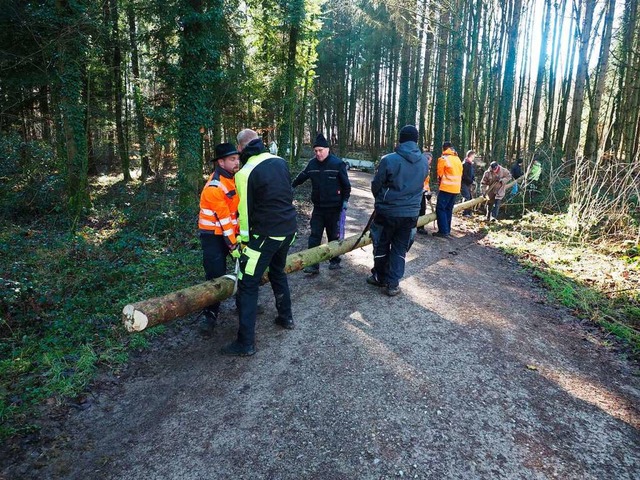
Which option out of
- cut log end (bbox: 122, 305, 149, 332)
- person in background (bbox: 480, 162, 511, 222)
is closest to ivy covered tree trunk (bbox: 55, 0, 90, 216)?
cut log end (bbox: 122, 305, 149, 332)

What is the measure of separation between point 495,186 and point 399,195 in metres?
7.92

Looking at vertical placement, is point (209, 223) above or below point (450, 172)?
below

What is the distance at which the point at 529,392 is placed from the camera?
3.89m

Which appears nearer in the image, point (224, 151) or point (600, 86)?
point (224, 151)

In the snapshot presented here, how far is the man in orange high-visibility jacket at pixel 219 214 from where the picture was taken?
473 centimetres

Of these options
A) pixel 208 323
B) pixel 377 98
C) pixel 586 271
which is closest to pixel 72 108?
pixel 208 323

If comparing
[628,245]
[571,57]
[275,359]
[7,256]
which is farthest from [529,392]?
[571,57]

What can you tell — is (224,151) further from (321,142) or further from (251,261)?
(321,142)

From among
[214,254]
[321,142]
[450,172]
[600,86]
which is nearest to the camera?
[214,254]

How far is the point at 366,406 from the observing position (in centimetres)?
358

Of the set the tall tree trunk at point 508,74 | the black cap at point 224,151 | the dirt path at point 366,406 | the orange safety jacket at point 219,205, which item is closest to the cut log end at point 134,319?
the dirt path at point 366,406

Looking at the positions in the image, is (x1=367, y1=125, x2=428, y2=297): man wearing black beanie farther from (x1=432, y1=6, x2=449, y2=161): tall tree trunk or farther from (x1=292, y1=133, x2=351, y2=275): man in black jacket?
(x1=432, y1=6, x2=449, y2=161): tall tree trunk

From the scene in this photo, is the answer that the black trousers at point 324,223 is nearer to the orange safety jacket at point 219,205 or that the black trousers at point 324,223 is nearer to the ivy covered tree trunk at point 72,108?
the orange safety jacket at point 219,205

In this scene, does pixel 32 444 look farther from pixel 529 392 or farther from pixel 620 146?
pixel 620 146
